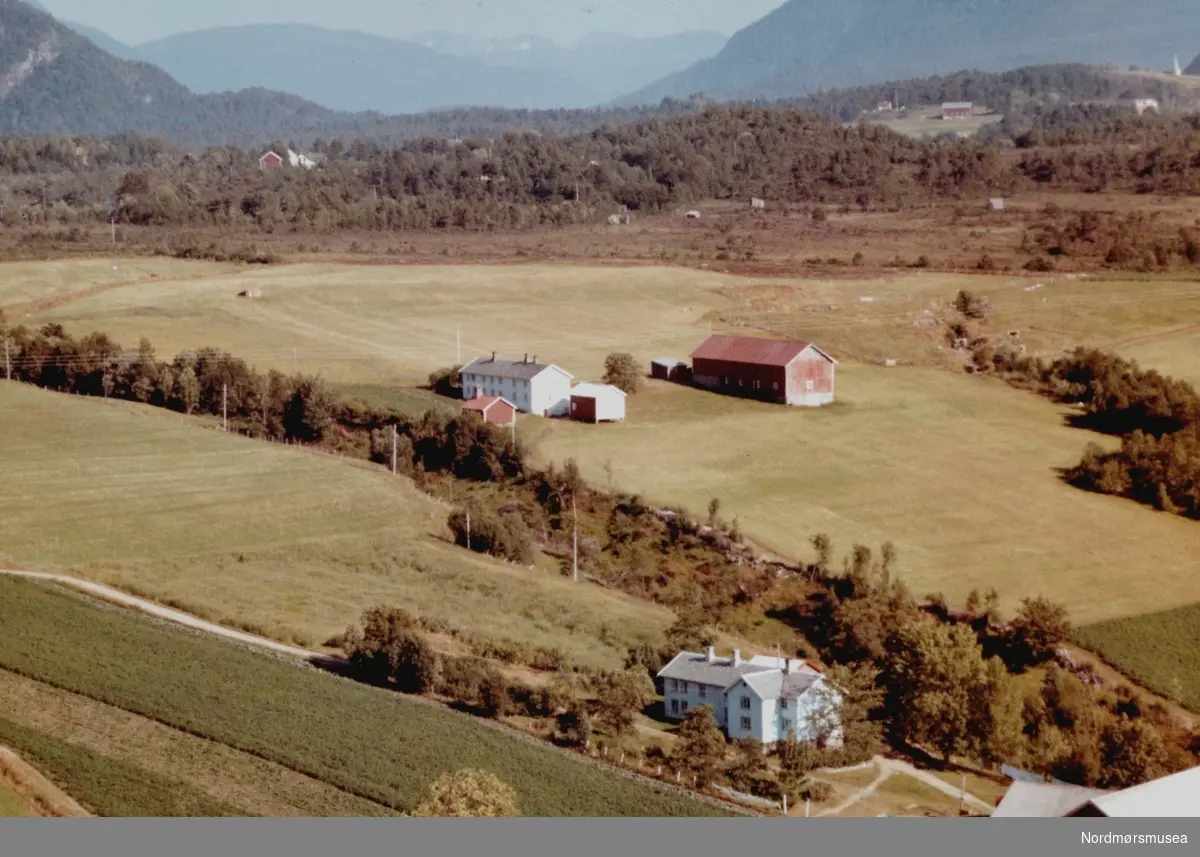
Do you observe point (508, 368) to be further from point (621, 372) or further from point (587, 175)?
point (587, 175)

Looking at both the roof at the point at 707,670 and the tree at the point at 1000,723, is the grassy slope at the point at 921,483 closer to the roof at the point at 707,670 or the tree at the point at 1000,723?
the tree at the point at 1000,723

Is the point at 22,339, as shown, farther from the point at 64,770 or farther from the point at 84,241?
the point at 84,241

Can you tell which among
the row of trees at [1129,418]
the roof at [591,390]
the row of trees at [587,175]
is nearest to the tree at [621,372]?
the roof at [591,390]

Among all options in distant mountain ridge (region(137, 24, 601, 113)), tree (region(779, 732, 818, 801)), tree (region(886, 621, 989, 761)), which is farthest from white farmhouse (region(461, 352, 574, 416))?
distant mountain ridge (region(137, 24, 601, 113))

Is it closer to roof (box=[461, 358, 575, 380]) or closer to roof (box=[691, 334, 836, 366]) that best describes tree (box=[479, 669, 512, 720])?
roof (box=[461, 358, 575, 380])

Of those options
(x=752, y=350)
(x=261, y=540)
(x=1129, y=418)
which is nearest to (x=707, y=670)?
(x=261, y=540)

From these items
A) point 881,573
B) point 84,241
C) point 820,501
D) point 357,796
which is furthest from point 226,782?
point 84,241
